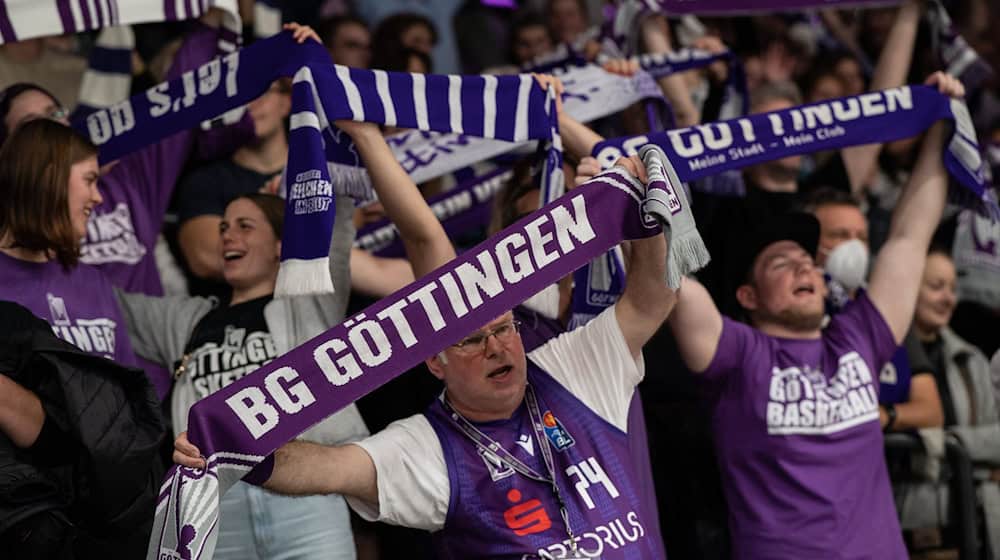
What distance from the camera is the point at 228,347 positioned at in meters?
3.77

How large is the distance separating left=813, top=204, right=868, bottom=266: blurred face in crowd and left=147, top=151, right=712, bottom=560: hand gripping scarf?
1583 millimetres

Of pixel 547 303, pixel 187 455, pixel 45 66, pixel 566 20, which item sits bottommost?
pixel 187 455

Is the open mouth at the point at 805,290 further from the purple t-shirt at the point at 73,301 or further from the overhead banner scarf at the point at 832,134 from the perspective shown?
the purple t-shirt at the point at 73,301

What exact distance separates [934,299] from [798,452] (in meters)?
1.35

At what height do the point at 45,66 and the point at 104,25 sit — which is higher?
the point at 45,66

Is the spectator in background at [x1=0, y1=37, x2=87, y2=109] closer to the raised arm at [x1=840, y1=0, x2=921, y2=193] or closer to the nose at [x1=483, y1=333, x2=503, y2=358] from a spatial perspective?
the nose at [x1=483, y1=333, x2=503, y2=358]

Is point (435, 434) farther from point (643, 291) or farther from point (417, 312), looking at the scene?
point (643, 291)

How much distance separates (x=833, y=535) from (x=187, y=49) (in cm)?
266

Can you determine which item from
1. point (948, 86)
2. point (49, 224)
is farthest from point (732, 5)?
point (49, 224)

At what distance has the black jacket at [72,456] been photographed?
3.07m

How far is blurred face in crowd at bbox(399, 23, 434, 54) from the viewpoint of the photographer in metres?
5.96

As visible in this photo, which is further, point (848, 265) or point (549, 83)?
point (848, 265)

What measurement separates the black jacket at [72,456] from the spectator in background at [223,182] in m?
1.25

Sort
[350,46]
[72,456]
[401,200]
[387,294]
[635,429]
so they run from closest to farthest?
[72,456]
[401,200]
[635,429]
[387,294]
[350,46]
